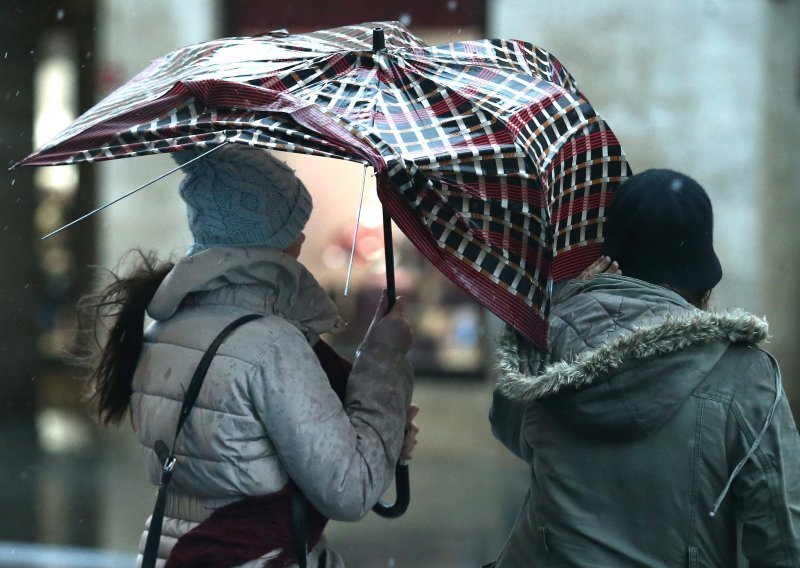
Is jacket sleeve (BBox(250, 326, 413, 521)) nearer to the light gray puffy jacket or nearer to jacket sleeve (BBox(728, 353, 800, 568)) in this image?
the light gray puffy jacket

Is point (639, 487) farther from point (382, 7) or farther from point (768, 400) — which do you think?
point (382, 7)

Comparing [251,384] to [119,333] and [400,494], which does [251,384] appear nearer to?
[119,333]

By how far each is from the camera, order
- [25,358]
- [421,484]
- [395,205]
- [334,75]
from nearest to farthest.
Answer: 1. [395,205]
2. [334,75]
3. [421,484]
4. [25,358]

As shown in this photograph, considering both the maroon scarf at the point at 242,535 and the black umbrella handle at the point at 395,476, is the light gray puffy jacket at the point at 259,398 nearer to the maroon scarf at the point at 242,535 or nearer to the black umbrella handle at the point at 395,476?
the maroon scarf at the point at 242,535

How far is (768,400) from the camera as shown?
2.33m

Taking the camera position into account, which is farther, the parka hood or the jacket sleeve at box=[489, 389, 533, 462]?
the jacket sleeve at box=[489, 389, 533, 462]

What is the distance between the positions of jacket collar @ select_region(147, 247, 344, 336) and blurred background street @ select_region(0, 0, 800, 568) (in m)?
4.84

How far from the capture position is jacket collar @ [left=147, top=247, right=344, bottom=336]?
8.89 feet

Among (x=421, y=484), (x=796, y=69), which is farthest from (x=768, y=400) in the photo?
(x=796, y=69)

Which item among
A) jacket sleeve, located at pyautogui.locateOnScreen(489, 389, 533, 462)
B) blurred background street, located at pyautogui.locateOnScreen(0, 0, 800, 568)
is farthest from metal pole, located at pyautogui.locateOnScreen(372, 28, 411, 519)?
blurred background street, located at pyautogui.locateOnScreen(0, 0, 800, 568)

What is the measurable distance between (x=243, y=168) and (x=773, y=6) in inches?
283

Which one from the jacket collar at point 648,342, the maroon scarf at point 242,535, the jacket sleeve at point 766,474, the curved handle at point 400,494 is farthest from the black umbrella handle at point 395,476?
the jacket sleeve at point 766,474

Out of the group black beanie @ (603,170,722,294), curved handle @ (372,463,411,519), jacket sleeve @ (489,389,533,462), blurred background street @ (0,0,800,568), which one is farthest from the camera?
blurred background street @ (0,0,800,568)

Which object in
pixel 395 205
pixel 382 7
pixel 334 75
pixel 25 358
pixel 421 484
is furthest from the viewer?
pixel 25 358
